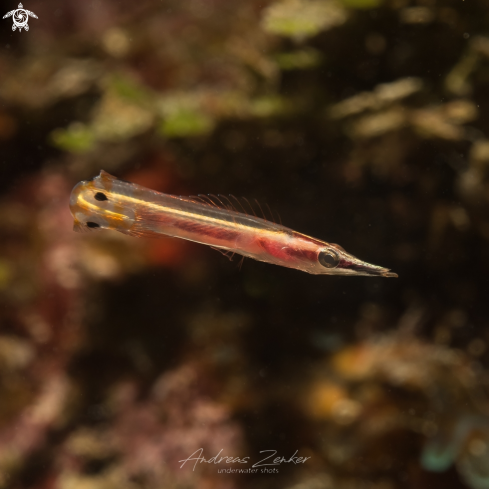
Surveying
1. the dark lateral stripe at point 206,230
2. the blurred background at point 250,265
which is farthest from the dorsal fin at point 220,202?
the blurred background at point 250,265

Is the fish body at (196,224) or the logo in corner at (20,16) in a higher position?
the logo in corner at (20,16)

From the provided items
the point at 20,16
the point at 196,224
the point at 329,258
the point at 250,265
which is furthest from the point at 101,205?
the point at 20,16

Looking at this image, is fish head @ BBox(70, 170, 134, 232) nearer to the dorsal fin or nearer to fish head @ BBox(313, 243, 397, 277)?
the dorsal fin

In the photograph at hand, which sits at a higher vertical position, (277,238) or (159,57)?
(159,57)

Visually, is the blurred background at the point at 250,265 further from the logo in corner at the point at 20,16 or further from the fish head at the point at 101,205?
the fish head at the point at 101,205

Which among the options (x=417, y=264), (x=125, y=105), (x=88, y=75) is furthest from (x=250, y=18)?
(x=417, y=264)

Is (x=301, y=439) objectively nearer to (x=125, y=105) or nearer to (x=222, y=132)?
(x=222, y=132)

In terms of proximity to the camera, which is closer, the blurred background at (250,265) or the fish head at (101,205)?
the fish head at (101,205)
